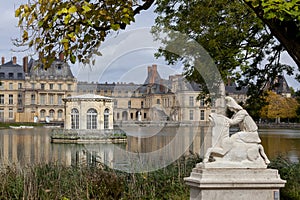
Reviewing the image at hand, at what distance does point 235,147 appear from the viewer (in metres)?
4.38

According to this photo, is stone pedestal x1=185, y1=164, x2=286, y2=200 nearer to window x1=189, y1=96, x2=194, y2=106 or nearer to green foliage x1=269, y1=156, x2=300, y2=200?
green foliage x1=269, y1=156, x2=300, y2=200

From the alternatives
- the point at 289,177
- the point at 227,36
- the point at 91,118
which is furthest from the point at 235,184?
the point at 91,118

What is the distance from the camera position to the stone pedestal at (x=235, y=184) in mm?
4207

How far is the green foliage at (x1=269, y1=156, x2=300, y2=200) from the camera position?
5.95m

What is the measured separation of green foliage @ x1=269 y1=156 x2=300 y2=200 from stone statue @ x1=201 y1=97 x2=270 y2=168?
1.70 meters

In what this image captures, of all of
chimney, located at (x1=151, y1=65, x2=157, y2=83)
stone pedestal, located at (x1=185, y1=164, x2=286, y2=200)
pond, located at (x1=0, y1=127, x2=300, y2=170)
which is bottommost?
pond, located at (x1=0, y1=127, x2=300, y2=170)

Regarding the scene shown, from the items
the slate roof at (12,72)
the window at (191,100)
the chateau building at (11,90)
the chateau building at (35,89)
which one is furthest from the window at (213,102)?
the slate roof at (12,72)

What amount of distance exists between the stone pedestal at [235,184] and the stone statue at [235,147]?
0.06m

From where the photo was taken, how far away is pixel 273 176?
4.32 meters

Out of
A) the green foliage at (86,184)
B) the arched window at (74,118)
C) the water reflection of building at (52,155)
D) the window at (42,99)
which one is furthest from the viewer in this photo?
the window at (42,99)

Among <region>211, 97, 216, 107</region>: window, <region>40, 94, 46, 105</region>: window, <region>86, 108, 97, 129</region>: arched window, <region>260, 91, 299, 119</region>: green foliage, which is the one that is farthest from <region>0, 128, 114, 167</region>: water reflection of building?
<region>40, 94, 46, 105</region>: window

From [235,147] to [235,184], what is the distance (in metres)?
0.33

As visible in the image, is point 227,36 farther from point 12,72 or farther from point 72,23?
point 12,72

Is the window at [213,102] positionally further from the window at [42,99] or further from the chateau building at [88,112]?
the window at [42,99]
